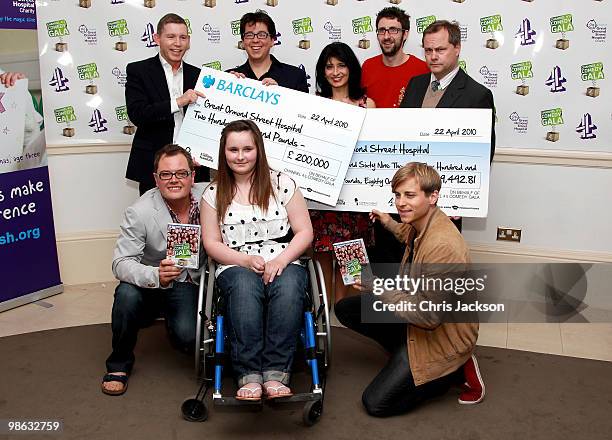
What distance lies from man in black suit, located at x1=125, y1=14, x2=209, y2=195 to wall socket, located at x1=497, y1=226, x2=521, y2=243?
181 centimetres

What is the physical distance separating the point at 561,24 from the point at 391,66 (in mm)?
1018

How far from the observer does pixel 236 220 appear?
3000 mm

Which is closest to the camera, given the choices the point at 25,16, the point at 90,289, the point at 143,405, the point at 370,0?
the point at 143,405

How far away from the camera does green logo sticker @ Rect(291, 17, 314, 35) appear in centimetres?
423

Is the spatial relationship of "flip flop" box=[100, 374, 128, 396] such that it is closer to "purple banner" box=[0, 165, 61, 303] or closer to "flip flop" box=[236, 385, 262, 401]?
"flip flop" box=[236, 385, 262, 401]

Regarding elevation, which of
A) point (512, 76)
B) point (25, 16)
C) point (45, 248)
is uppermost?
point (25, 16)

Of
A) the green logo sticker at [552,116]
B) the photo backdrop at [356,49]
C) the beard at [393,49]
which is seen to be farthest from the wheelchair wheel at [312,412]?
the green logo sticker at [552,116]

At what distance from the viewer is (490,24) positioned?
13.2 ft

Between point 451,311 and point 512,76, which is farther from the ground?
point 512,76

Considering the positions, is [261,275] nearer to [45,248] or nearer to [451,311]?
[451,311]

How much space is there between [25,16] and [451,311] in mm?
2798

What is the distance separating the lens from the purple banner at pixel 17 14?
12.4ft

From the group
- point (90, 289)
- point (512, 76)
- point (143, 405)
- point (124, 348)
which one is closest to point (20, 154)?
point (90, 289)

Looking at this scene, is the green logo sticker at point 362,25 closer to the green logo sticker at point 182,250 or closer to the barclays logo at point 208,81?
the barclays logo at point 208,81
